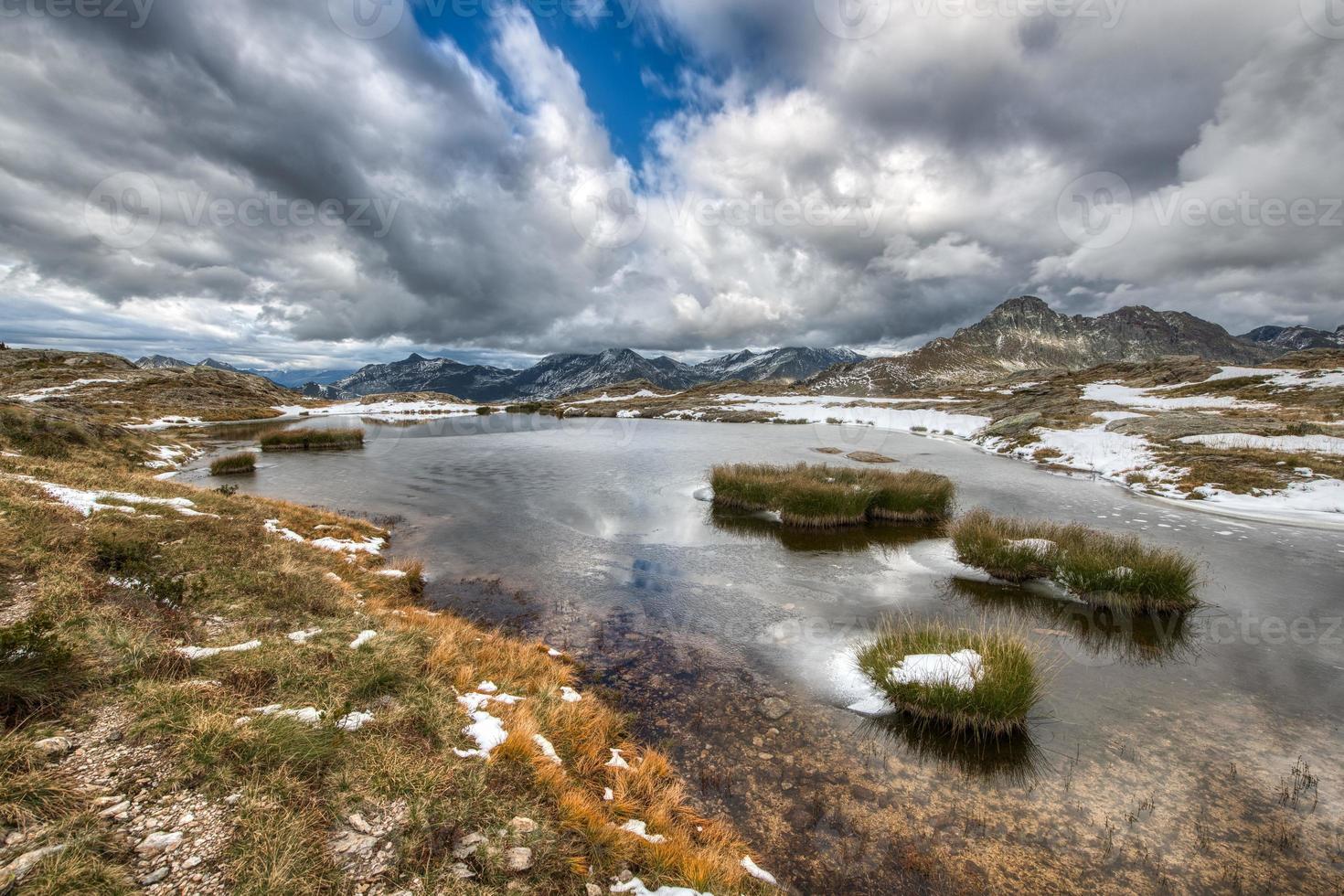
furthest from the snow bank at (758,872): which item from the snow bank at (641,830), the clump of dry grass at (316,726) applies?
the snow bank at (641,830)

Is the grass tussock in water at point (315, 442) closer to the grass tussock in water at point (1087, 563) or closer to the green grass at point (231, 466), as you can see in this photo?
the green grass at point (231, 466)

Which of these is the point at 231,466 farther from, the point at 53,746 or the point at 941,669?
the point at 941,669

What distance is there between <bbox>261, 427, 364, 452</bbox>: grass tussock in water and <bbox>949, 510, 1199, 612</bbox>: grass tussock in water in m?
51.8

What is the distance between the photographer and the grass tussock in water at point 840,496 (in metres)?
21.8

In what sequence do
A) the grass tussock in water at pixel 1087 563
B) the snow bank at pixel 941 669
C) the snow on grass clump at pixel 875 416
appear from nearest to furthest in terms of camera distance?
the snow bank at pixel 941 669 < the grass tussock in water at pixel 1087 563 < the snow on grass clump at pixel 875 416

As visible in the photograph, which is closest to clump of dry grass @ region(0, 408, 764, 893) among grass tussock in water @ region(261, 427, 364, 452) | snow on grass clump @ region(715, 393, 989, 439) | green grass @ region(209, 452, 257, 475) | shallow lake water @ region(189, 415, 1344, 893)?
shallow lake water @ region(189, 415, 1344, 893)

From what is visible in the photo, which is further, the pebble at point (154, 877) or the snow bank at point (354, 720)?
the snow bank at point (354, 720)

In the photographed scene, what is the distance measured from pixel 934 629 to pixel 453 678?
30.4 feet

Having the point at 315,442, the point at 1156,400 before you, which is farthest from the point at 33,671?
the point at 1156,400

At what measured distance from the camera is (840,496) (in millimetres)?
21891

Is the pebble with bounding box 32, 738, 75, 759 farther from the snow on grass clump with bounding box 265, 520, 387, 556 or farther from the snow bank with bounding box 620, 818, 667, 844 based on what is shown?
the snow on grass clump with bounding box 265, 520, 387, 556

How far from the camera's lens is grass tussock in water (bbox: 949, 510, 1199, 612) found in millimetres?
12945

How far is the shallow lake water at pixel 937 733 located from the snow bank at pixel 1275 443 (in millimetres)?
15455

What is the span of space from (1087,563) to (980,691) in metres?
8.24
